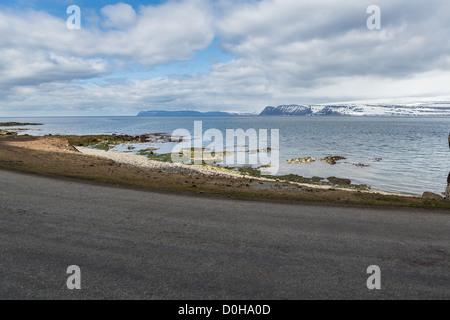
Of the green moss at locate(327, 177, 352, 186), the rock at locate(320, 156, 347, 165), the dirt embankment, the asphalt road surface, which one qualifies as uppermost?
the dirt embankment

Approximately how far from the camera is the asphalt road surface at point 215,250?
5.73 m

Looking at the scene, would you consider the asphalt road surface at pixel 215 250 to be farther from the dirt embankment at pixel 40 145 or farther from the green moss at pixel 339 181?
the dirt embankment at pixel 40 145

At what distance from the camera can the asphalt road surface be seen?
573cm

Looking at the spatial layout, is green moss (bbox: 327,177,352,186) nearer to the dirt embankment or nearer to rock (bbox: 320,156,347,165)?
rock (bbox: 320,156,347,165)

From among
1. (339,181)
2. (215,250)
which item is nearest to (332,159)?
(339,181)

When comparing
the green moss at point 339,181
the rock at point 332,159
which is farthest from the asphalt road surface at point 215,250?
the rock at point 332,159

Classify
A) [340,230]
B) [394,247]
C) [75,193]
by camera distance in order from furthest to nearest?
[75,193] → [340,230] → [394,247]

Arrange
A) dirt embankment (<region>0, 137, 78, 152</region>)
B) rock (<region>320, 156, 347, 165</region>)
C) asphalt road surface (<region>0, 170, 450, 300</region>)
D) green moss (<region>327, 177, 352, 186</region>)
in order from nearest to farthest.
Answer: asphalt road surface (<region>0, 170, 450, 300</region>)
green moss (<region>327, 177, 352, 186</region>)
dirt embankment (<region>0, 137, 78, 152</region>)
rock (<region>320, 156, 347, 165</region>)

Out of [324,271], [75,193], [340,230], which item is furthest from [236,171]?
[324,271]

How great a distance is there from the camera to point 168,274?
6.22 m

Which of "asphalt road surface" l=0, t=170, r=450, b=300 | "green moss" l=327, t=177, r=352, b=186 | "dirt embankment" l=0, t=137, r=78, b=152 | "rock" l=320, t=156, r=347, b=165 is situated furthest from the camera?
"rock" l=320, t=156, r=347, b=165

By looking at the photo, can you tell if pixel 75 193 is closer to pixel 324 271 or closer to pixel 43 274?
pixel 43 274

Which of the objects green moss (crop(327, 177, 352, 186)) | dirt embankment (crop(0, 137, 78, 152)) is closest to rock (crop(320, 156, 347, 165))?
green moss (crop(327, 177, 352, 186))
